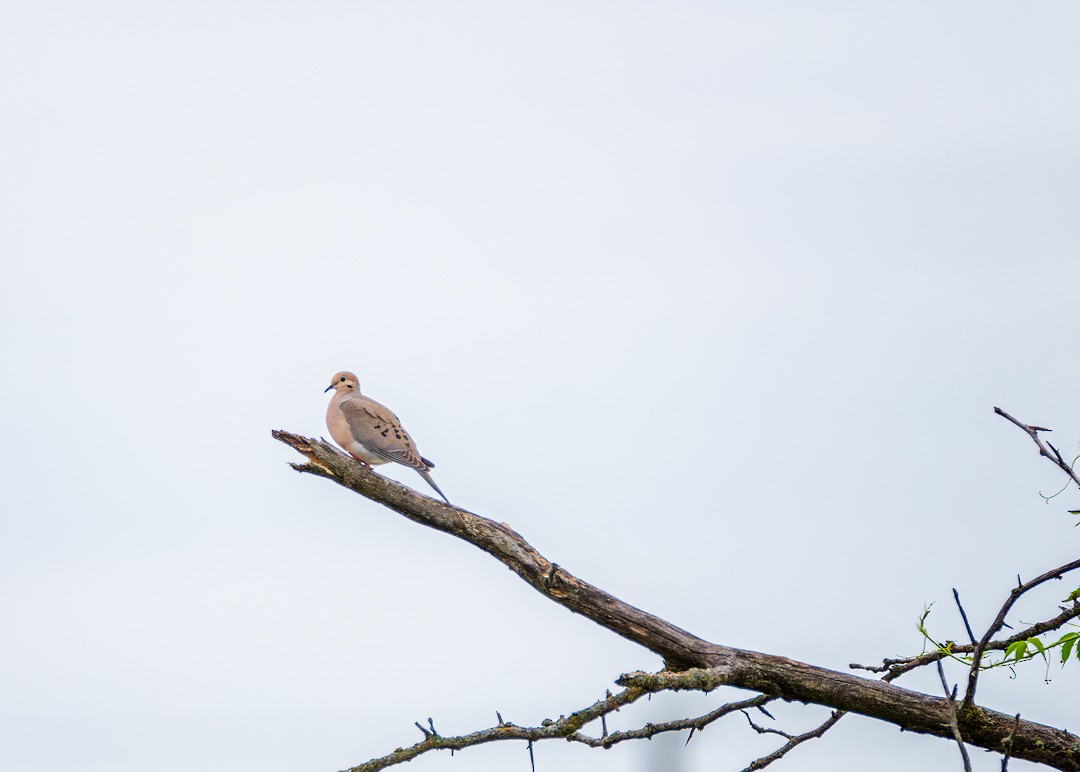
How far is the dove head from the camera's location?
1147 centimetres

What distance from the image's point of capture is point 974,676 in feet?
→ 14.4

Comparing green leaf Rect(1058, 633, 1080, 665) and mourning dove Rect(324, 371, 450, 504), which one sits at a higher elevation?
mourning dove Rect(324, 371, 450, 504)

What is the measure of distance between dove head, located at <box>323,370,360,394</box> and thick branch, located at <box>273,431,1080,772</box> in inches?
234

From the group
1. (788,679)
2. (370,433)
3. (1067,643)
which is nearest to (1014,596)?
(1067,643)

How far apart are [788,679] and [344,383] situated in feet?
22.9

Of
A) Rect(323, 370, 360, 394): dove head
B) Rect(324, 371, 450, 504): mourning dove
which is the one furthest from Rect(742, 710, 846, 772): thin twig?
Rect(323, 370, 360, 394): dove head

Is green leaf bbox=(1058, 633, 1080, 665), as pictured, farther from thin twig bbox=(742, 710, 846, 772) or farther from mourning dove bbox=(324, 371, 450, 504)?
mourning dove bbox=(324, 371, 450, 504)

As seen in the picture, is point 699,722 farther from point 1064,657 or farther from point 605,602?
point 1064,657

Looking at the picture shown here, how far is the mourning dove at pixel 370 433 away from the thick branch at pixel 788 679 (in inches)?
145

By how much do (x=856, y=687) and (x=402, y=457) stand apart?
4985 millimetres

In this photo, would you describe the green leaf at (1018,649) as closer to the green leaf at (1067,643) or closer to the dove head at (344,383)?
the green leaf at (1067,643)

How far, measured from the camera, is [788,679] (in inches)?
203

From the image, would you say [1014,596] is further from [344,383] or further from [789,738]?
[344,383]

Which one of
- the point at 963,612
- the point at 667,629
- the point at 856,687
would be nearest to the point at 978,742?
the point at 856,687
